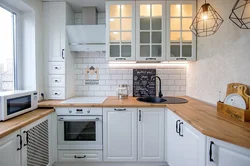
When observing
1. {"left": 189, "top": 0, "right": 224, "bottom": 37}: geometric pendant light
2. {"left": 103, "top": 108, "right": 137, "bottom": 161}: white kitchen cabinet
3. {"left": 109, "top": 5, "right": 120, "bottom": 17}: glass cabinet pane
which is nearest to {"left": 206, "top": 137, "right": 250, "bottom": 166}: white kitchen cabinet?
{"left": 103, "top": 108, "right": 137, "bottom": 161}: white kitchen cabinet

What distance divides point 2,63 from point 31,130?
0.96 metres

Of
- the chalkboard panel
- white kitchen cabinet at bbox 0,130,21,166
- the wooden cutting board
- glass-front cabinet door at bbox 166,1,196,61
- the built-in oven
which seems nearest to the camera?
white kitchen cabinet at bbox 0,130,21,166

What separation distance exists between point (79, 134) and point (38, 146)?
497 mm

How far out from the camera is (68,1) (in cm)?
233

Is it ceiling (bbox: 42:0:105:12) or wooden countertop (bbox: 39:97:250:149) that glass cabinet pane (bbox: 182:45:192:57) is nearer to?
wooden countertop (bbox: 39:97:250:149)

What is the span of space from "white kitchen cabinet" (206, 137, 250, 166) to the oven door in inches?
52.3

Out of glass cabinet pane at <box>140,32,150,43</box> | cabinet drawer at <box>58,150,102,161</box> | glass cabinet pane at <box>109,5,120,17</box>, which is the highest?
glass cabinet pane at <box>109,5,120,17</box>

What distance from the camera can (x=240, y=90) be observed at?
140cm

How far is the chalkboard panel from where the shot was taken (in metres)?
2.63

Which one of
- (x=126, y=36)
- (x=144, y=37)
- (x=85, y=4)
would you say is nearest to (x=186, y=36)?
(x=144, y=37)

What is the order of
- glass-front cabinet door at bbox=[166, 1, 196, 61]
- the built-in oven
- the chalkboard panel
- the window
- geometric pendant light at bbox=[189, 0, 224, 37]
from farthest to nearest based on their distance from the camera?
the chalkboard panel, glass-front cabinet door at bbox=[166, 1, 196, 61], the built-in oven, the window, geometric pendant light at bbox=[189, 0, 224, 37]

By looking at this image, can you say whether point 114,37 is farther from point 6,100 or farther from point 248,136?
point 248,136

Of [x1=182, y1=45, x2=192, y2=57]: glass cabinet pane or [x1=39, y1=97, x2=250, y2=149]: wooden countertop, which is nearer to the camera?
[x1=39, y1=97, x2=250, y2=149]: wooden countertop

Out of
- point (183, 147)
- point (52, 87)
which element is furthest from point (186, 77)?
point (52, 87)
